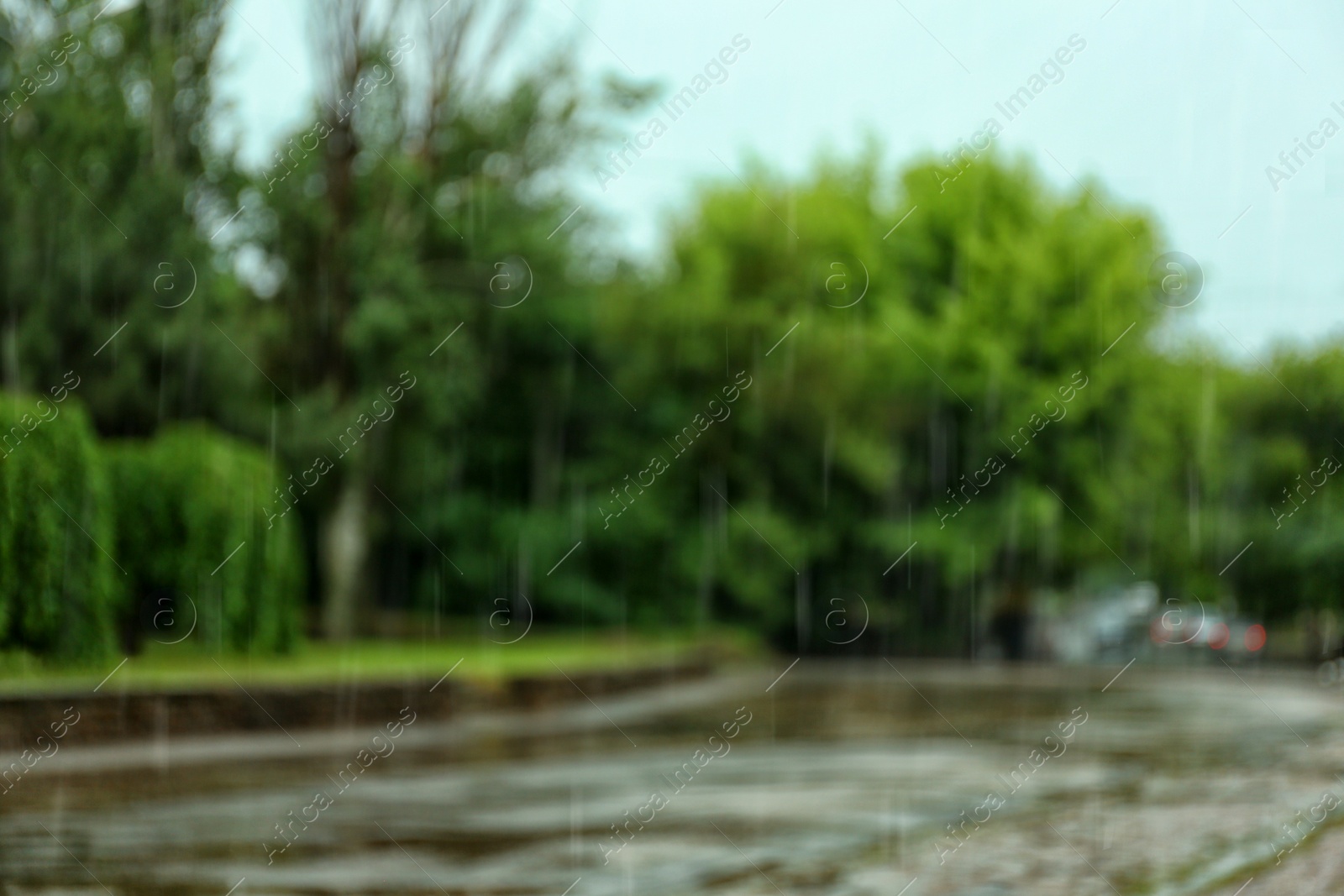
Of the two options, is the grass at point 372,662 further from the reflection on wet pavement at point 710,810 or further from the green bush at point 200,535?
the reflection on wet pavement at point 710,810

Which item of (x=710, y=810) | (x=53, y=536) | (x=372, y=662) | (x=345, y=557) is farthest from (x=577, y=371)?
(x=710, y=810)

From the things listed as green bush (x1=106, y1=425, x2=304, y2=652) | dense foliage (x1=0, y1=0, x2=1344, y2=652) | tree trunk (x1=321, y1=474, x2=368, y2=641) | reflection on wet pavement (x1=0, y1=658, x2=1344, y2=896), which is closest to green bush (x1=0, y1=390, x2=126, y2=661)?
dense foliage (x1=0, y1=0, x2=1344, y2=652)

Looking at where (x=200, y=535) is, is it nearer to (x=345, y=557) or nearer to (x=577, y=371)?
(x=345, y=557)

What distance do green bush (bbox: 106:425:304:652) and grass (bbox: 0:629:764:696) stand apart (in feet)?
1.99

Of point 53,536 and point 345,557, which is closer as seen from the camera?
point 53,536

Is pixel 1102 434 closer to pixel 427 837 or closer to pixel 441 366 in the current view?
pixel 441 366

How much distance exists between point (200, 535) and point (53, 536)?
13.1ft

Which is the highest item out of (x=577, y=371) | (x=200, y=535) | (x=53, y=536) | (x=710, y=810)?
(x=577, y=371)

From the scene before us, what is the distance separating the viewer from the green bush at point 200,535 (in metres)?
20.7

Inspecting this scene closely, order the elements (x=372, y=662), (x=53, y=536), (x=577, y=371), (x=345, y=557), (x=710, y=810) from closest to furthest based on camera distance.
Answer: (x=710, y=810), (x=53, y=536), (x=372, y=662), (x=345, y=557), (x=577, y=371)

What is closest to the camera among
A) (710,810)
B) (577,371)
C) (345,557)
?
(710,810)

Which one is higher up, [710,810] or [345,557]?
[345,557]

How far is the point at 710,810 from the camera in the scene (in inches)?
454

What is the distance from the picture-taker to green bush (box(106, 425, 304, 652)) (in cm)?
2067
